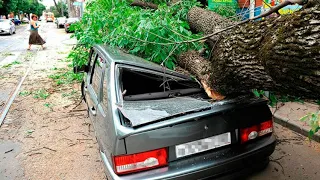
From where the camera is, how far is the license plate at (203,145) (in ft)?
7.86

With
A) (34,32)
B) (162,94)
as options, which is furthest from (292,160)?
(34,32)

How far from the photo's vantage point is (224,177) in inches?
99.2

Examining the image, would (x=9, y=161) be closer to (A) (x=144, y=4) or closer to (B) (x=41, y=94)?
(B) (x=41, y=94)

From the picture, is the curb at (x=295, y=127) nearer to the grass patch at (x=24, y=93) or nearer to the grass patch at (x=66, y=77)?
the grass patch at (x=66, y=77)

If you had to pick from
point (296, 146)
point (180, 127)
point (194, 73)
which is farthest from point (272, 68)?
point (296, 146)

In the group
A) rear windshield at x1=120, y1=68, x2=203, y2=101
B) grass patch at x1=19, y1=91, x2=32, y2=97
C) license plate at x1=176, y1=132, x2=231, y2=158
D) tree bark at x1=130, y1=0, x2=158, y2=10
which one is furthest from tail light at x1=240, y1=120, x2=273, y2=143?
grass patch at x1=19, y1=91, x2=32, y2=97

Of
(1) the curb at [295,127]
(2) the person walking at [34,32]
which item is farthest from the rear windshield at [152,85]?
(2) the person walking at [34,32]

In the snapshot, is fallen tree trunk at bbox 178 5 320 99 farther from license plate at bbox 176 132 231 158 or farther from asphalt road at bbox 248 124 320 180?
asphalt road at bbox 248 124 320 180

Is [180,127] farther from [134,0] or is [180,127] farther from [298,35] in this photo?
[134,0]

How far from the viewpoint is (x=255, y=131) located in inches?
107

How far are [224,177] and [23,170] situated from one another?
260cm

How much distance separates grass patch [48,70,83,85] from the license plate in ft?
19.9

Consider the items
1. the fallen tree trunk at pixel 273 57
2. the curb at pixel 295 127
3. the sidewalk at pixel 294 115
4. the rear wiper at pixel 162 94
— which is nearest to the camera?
the fallen tree trunk at pixel 273 57

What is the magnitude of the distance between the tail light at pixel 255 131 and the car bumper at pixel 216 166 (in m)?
0.07
